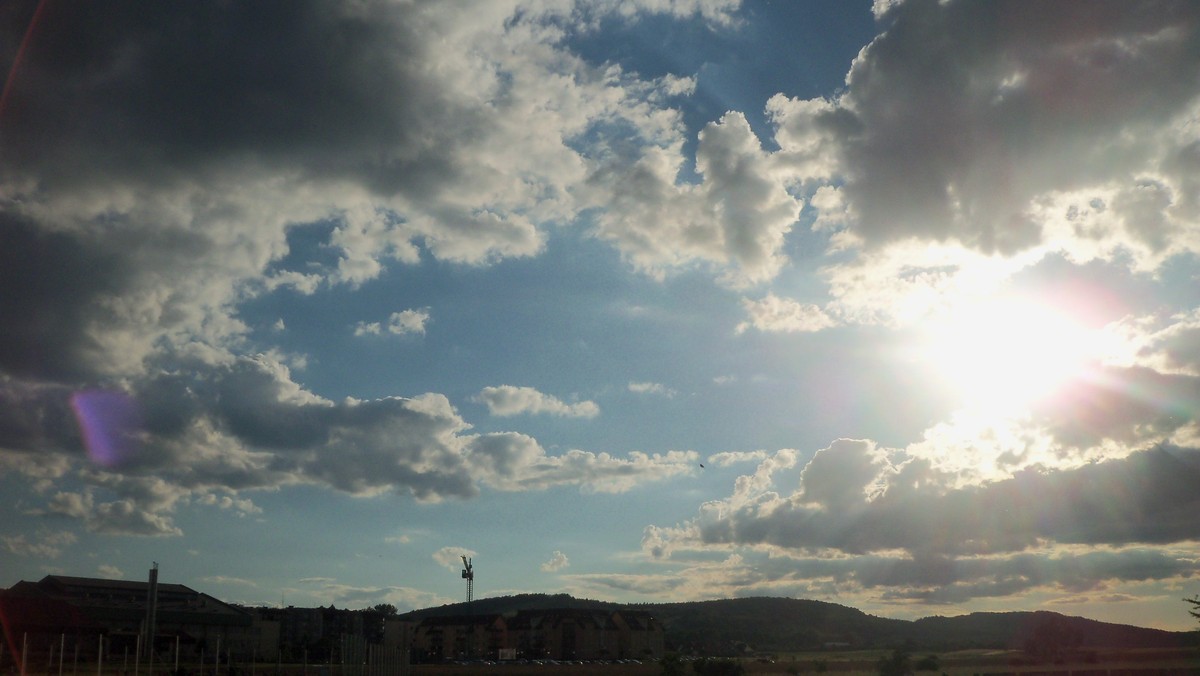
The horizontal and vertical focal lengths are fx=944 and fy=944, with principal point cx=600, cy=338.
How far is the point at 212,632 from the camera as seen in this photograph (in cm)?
15100

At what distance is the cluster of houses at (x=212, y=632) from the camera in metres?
112

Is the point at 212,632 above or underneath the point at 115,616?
underneath

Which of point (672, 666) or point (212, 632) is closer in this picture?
point (672, 666)

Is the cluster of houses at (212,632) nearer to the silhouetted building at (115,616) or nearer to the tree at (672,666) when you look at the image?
the silhouetted building at (115,616)

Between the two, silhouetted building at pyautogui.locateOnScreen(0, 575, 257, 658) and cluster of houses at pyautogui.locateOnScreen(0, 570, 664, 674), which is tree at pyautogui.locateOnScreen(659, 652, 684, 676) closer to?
cluster of houses at pyautogui.locateOnScreen(0, 570, 664, 674)

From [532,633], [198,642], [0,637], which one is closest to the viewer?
[0,637]

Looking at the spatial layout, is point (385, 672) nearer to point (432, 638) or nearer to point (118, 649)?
point (118, 649)

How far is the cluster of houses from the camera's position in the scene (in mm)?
111812

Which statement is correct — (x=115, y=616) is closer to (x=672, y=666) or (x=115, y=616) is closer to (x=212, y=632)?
(x=212, y=632)

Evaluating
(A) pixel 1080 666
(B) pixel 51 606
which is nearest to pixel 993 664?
(A) pixel 1080 666

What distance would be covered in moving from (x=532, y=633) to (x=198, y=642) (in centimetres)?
6886

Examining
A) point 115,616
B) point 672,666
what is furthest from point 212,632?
point 672,666

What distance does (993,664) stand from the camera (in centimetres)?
13212

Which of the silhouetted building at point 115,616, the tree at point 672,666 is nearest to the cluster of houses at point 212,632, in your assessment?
the silhouetted building at point 115,616
